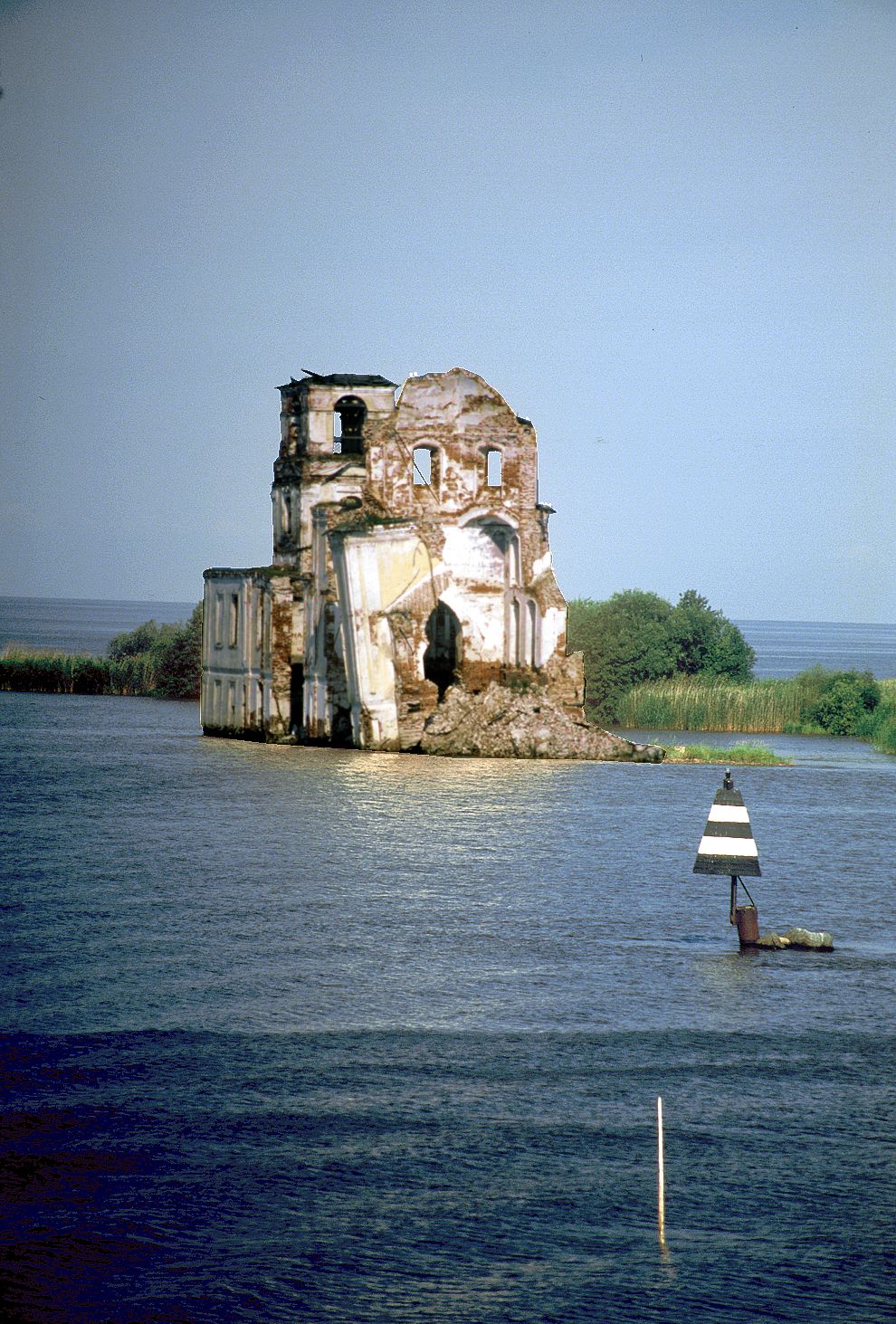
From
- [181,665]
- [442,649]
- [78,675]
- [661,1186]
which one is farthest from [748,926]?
[78,675]

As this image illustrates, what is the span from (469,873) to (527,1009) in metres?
6.77

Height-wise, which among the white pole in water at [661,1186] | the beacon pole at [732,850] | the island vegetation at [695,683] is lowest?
the white pole in water at [661,1186]

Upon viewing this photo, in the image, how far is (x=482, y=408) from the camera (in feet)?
127

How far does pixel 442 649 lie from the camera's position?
4428 cm

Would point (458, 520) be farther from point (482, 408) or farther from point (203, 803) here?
point (203, 803)

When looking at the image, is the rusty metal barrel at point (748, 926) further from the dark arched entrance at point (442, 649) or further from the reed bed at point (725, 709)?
the reed bed at point (725, 709)

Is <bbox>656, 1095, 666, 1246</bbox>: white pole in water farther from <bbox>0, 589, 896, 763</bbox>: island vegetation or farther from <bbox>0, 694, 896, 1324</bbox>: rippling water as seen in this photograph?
<bbox>0, 589, 896, 763</bbox>: island vegetation

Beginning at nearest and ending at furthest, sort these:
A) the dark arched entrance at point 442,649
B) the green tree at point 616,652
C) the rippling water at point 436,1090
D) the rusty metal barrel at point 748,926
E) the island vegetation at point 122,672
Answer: the rippling water at point 436,1090, the rusty metal barrel at point 748,926, the dark arched entrance at point 442,649, the green tree at point 616,652, the island vegetation at point 122,672

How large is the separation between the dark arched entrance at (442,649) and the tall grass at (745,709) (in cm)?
780

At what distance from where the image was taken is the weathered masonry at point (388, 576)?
36.8 m

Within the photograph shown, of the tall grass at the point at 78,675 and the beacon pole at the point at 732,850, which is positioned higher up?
the tall grass at the point at 78,675

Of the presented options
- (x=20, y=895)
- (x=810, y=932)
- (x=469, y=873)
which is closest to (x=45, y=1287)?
(x=810, y=932)

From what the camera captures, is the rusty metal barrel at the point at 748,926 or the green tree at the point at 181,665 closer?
the rusty metal barrel at the point at 748,926

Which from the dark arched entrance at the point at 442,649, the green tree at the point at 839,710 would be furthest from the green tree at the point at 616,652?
the dark arched entrance at the point at 442,649
